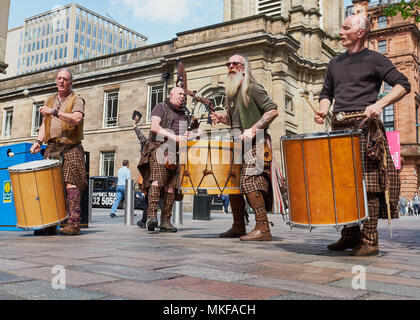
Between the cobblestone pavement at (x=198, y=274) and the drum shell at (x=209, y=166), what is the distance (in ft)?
3.03

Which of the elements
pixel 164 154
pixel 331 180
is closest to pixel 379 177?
pixel 331 180

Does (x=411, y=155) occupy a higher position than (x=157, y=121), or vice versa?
(x=411, y=155)

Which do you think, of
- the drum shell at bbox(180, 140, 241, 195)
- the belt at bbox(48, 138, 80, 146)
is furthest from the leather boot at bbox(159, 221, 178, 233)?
the belt at bbox(48, 138, 80, 146)

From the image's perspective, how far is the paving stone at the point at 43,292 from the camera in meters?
1.84

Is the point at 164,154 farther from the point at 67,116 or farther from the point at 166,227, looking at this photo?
the point at 67,116

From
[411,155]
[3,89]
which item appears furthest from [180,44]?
[411,155]

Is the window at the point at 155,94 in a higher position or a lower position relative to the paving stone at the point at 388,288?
higher

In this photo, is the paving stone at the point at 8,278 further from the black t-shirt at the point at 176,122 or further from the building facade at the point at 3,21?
the building facade at the point at 3,21

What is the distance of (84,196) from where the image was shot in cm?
707

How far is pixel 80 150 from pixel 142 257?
2628 millimetres

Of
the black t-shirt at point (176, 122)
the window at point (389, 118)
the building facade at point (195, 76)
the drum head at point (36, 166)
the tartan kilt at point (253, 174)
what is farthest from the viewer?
the window at point (389, 118)

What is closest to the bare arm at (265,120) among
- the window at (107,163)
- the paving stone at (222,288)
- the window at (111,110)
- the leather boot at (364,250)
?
the leather boot at (364,250)

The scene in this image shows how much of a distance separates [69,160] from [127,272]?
304 centimetres
